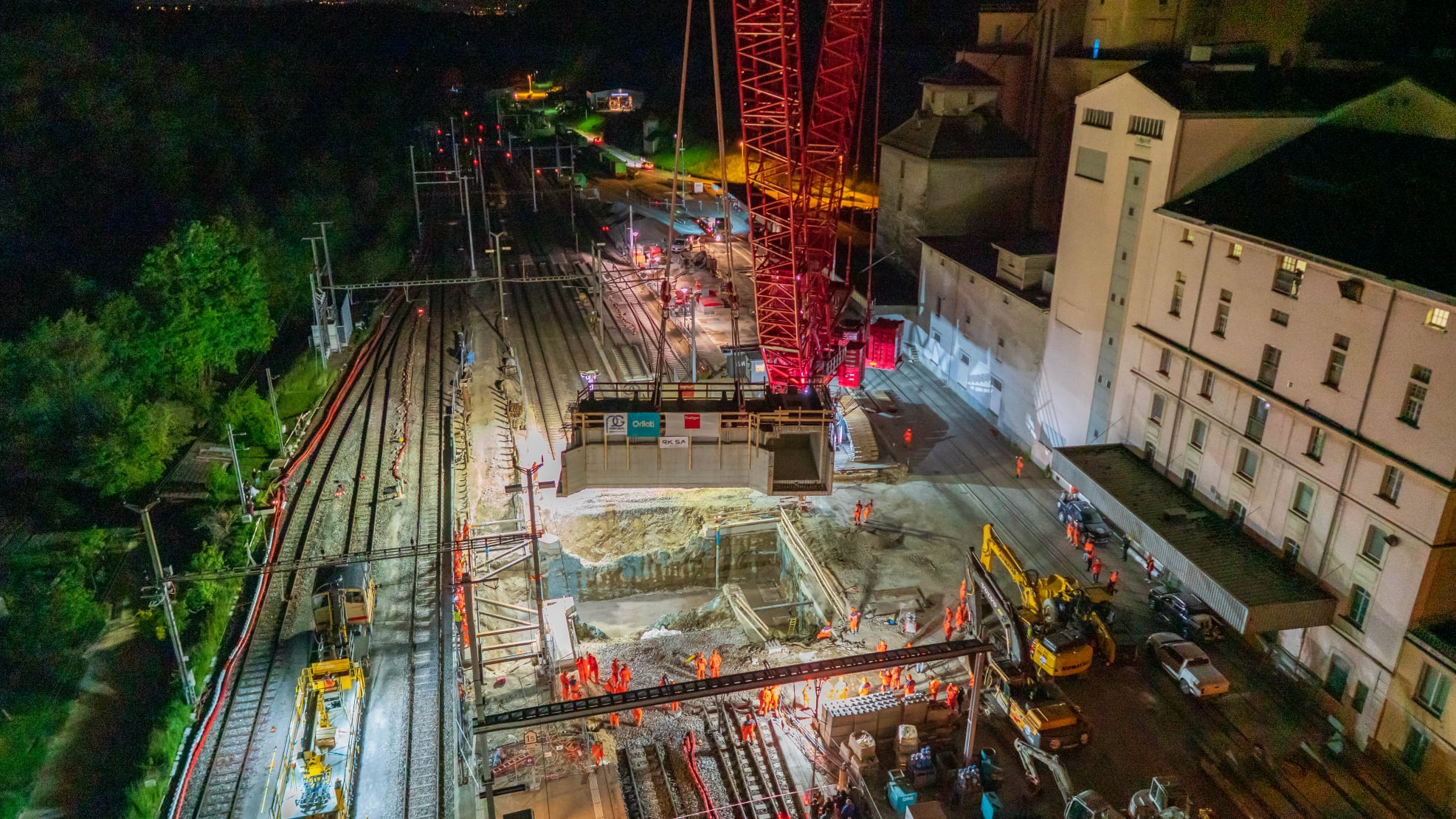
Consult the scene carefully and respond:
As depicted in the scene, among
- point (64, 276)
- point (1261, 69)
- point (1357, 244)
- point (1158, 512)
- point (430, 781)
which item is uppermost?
point (1261, 69)

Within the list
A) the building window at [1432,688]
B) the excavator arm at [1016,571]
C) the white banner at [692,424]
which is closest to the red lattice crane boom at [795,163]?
the white banner at [692,424]

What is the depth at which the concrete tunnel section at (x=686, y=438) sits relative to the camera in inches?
925

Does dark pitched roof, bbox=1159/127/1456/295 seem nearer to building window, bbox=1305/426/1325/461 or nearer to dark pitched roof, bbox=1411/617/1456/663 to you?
building window, bbox=1305/426/1325/461

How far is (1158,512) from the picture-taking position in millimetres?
26516

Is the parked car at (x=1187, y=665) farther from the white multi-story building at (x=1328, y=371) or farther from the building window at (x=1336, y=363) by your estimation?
the building window at (x=1336, y=363)

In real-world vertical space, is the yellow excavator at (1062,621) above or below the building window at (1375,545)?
below

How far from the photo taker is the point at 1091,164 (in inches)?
1210

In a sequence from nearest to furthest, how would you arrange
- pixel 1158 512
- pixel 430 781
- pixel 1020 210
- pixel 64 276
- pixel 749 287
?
pixel 430 781 < pixel 1158 512 < pixel 64 276 < pixel 1020 210 < pixel 749 287

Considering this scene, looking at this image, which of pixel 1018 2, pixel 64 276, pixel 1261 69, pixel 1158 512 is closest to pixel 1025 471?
pixel 1158 512

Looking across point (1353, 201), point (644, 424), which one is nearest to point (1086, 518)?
point (1353, 201)

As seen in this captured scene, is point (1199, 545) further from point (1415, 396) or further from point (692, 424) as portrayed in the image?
point (692, 424)

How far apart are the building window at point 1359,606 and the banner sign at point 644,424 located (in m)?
17.0

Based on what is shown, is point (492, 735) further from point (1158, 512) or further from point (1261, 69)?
point (1261, 69)

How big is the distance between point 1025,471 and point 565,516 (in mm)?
16966
